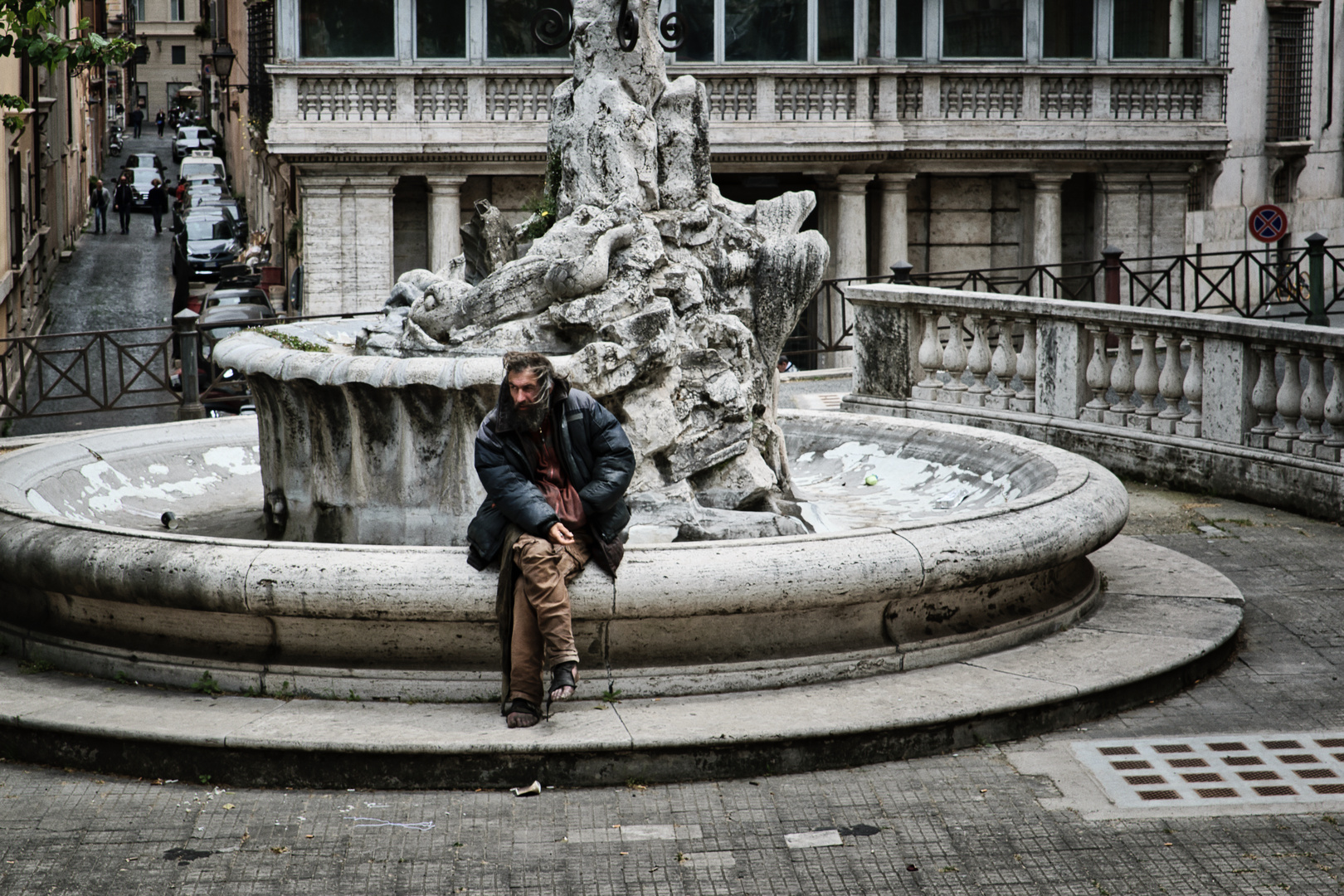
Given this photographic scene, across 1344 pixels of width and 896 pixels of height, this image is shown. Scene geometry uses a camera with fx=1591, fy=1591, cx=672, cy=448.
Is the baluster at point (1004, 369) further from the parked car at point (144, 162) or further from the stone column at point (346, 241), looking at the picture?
the parked car at point (144, 162)

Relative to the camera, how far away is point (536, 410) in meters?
5.70

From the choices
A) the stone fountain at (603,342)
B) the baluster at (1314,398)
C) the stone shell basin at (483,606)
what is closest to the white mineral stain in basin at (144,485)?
the stone fountain at (603,342)

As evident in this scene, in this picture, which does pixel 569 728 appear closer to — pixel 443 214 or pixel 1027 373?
pixel 1027 373

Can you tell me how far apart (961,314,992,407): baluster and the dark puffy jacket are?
6300mm

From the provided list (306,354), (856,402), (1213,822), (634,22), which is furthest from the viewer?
(856,402)

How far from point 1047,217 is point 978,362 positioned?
13.8 metres

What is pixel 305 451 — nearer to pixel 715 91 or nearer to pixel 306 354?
pixel 306 354

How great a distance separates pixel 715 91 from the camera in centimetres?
2353

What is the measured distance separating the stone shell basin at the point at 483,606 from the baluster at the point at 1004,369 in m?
4.86

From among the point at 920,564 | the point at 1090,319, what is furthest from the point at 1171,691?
the point at 1090,319

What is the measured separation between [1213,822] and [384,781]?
271 centimetres

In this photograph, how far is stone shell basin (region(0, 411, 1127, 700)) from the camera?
18.9ft

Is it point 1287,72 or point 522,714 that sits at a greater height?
point 1287,72

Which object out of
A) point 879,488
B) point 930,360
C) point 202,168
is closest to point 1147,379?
point 930,360
